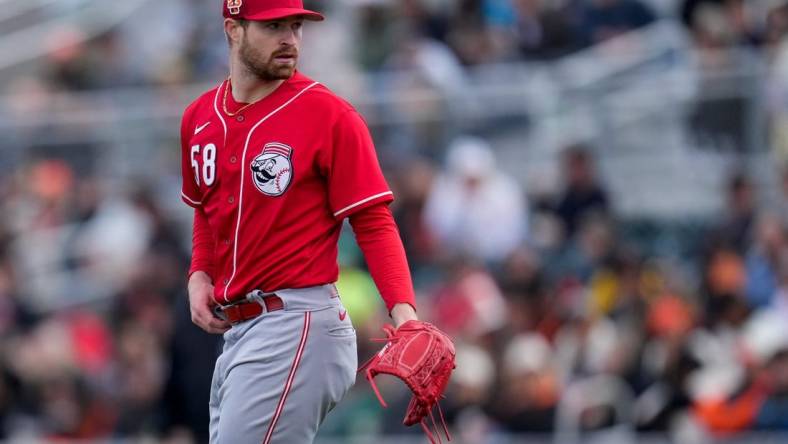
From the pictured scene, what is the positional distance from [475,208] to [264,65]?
6.50m

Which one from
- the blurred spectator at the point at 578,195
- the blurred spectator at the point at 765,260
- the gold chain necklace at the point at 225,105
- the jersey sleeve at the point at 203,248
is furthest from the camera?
the blurred spectator at the point at 578,195

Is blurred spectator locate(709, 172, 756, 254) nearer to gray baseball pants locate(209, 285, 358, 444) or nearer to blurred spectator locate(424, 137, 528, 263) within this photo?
blurred spectator locate(424, 137, 528, 263)

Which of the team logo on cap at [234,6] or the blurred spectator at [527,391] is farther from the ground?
the team logo on cap at [234,6]

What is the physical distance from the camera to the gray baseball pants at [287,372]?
16.0 feet

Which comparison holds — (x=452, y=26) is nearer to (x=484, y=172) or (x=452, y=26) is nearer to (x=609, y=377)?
(x=484, y=172)

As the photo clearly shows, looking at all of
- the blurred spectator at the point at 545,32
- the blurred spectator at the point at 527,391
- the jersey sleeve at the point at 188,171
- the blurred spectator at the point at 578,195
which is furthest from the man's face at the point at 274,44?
the blurred spectator at the point at 545,32

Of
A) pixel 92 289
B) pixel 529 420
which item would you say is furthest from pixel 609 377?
pixel 92 289

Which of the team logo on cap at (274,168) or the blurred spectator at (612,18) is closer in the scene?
the team logo on cap at (274,168)

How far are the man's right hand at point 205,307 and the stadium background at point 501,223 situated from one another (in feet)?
11.0

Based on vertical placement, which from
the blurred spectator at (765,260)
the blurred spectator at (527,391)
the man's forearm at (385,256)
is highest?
the man's forearm at (385,256)

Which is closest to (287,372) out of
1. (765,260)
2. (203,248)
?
(203,248)

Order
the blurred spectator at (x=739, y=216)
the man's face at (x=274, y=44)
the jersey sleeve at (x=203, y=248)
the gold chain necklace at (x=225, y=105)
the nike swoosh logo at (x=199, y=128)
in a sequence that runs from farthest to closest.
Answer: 1. the blurred spectator at (x=739, y=216)
2. the jersey sleeve at (x=203, y=248)
3. the nike swoosh logo at (x=199, y=128)
4. the gold chain necklace at (x=225, y=105)
5. the man's face at (x=274, y=44)

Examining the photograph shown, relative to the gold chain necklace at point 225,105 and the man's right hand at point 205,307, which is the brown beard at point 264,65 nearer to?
the gold chain necklace at point 225,105

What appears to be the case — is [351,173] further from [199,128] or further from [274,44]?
[199,128]
